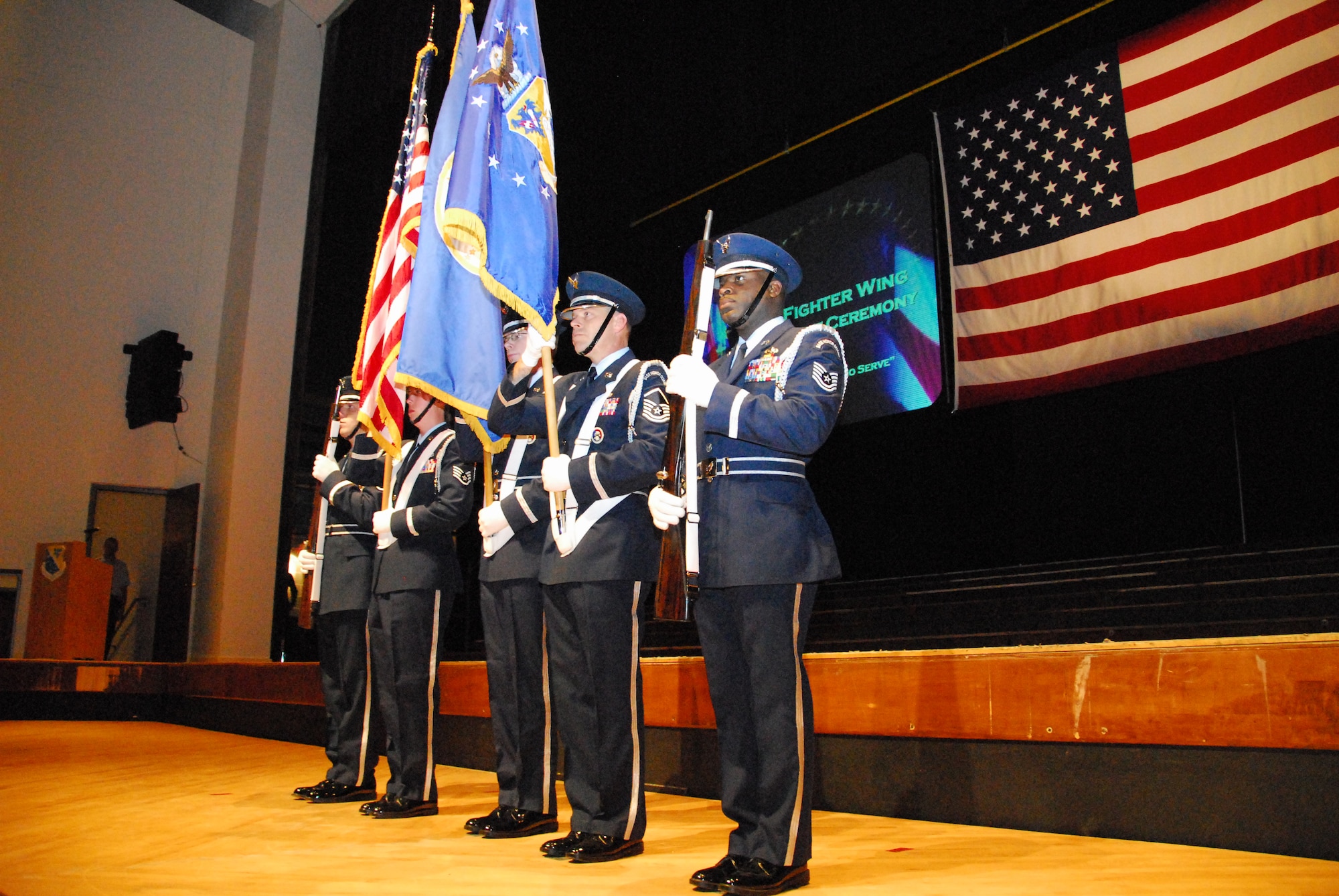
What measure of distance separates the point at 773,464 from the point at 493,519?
34.7 inches

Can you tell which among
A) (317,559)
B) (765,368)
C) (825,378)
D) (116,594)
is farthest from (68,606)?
(825,378)

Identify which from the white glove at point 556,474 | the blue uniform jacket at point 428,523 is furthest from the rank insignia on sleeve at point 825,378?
the blue uniform jacket at point 428,523

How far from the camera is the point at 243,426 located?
843 cm

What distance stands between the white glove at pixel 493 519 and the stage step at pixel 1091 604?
5.18 feet

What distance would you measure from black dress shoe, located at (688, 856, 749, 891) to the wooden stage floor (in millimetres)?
43

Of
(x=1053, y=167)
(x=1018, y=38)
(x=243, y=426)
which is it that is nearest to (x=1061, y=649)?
(x=1053, y=167)

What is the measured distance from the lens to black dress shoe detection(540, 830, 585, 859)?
2266 millimetres

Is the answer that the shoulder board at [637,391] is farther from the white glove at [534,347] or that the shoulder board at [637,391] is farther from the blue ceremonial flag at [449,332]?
the blue ceremonial flag at [449,332]

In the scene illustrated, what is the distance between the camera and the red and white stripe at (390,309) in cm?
331

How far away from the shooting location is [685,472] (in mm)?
2129

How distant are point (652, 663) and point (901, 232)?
9.09 feet

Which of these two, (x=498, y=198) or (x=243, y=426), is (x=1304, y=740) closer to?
(x=498, y=198)

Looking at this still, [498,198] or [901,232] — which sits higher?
[901,232]

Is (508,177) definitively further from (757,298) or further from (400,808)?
(400,808)
